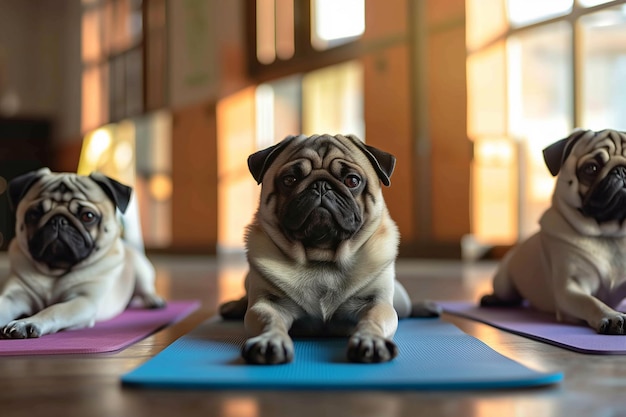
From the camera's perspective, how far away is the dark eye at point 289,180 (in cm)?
232

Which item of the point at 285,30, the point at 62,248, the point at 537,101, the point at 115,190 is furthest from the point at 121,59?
the point at 62,248

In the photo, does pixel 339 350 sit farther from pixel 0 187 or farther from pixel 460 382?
pixel 0 187

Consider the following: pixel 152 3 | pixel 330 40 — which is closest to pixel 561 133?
pixel 330 40

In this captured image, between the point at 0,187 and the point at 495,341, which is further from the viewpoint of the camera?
the point at 0,187

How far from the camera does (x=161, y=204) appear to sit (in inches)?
482

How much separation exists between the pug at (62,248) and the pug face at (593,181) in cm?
182

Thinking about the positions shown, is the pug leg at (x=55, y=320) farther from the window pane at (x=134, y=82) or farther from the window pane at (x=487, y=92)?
the window pane at (x=134, y=82)

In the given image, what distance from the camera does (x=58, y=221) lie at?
Result: 2762 millimetres

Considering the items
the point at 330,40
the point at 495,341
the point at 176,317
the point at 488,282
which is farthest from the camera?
the point at 330,40

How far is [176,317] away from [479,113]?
5214mm

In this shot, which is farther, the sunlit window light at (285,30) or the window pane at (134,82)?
the window pane at (134,82)

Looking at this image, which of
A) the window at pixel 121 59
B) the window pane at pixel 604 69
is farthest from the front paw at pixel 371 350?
the window at pixel 121 59

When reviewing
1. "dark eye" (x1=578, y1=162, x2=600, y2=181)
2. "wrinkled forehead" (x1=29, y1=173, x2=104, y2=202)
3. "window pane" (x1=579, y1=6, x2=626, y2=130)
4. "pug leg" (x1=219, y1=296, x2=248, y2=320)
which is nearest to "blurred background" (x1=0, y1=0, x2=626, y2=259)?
"window pane" (x1=579, y1=6, x2=626, y2=130)

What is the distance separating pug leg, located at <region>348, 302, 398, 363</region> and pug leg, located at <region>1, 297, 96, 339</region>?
1.20 meters
